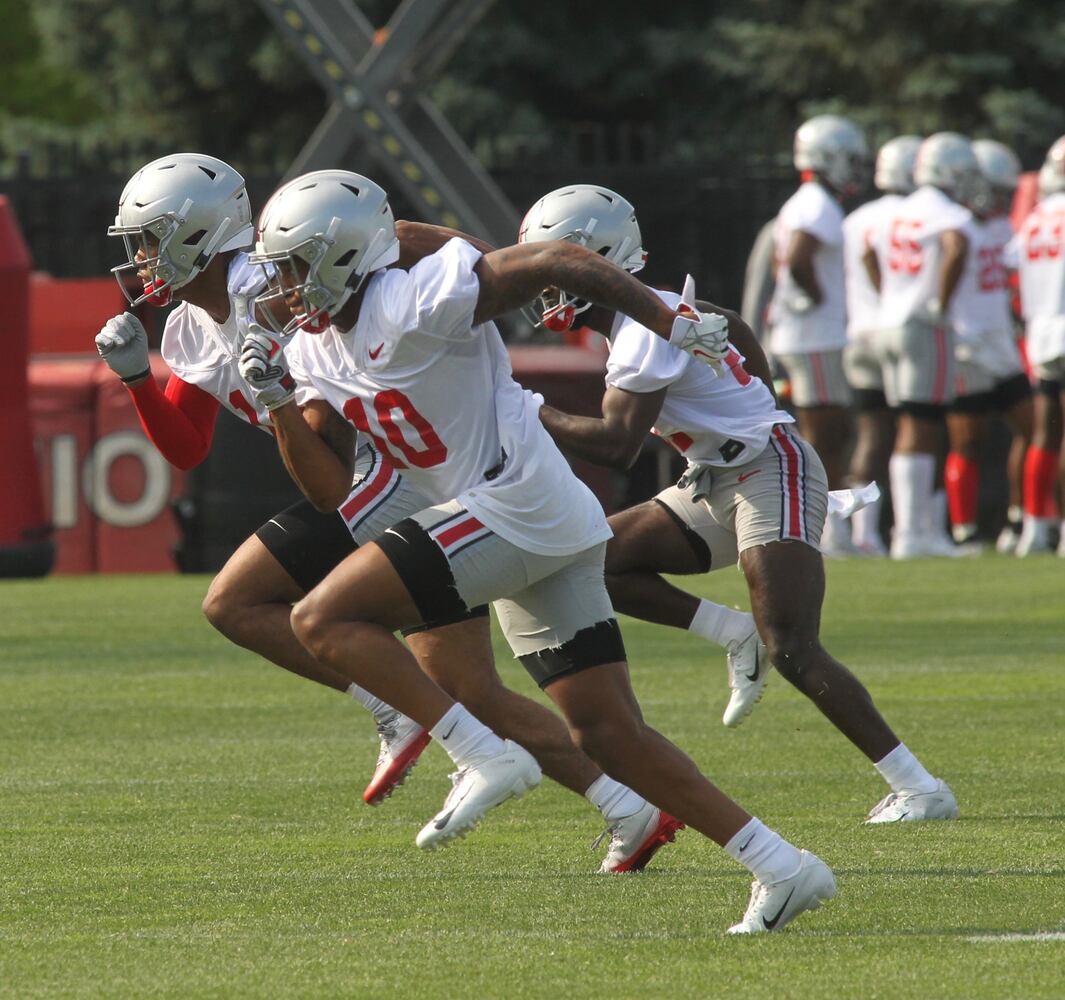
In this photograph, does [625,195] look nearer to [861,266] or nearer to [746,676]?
[861,266]

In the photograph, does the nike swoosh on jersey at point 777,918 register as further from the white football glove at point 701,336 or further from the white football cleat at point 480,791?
the white football glove at point 701,336

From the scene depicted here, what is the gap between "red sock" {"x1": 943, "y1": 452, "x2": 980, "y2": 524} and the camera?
15.1 metres

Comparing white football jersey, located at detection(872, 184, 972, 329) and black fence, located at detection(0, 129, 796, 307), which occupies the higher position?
white football jersey, located at detection(872, 184, 972, 329)

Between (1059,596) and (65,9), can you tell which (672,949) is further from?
(65,9)

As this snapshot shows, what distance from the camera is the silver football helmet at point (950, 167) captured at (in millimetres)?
14383

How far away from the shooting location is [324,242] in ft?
17.6

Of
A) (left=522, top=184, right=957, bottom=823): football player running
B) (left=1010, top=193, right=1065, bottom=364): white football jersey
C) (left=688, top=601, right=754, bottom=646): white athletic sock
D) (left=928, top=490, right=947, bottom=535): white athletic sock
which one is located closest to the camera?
(left=522, top=184, right=957, bottom=823): football player running

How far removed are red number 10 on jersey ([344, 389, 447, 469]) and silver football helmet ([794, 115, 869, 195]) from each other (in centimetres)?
865

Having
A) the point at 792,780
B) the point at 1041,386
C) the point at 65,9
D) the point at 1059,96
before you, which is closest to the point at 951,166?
the point at 1041,386

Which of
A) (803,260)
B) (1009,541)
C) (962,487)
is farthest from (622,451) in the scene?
(1009,541)

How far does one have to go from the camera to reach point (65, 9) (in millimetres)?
31344

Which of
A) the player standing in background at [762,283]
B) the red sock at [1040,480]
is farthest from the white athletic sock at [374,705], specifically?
the red sock at [1040,480]

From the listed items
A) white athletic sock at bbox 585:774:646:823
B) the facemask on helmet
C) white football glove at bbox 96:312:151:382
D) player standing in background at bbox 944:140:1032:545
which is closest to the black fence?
the facemask on helmet

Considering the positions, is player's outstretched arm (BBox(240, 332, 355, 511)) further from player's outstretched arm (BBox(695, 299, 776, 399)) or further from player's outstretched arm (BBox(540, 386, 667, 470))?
player's outstretched arm (BBox(695, 299, 776, 399))
